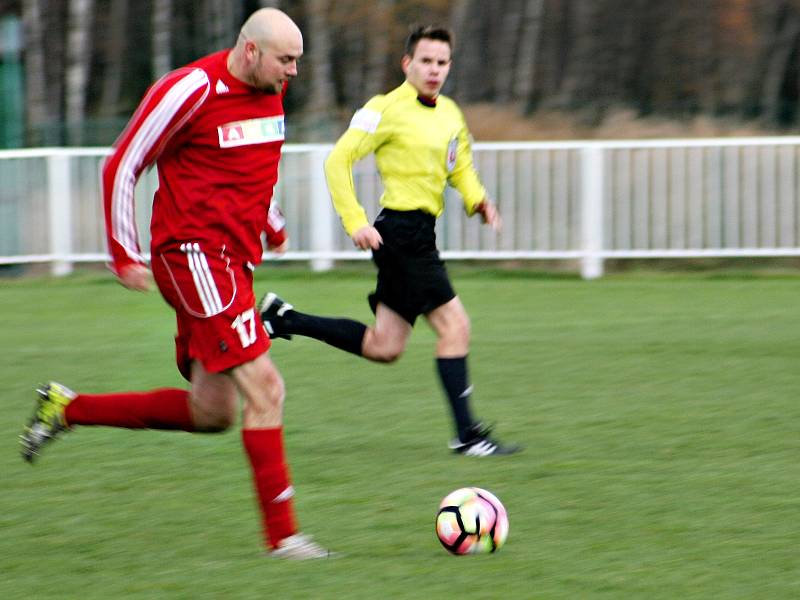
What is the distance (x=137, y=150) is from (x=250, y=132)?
0.39m

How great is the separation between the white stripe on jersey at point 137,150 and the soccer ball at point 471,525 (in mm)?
1239

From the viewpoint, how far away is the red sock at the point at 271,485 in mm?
4949

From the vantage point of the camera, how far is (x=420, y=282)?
6785 mm

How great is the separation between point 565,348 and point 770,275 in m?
5.08

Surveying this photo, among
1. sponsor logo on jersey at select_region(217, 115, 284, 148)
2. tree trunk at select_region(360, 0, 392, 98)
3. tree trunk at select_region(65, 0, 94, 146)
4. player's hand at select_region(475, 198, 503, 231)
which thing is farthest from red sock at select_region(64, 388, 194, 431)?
tree trunk at select_region(360, 0, 392, 98)

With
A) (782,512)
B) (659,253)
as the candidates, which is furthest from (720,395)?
(659,253)

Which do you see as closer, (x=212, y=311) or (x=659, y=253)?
(x=212, y=311)

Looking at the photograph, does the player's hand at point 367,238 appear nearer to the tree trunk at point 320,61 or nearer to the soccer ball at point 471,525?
the soccer ball at point 471,525

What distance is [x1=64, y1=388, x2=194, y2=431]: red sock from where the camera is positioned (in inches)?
217

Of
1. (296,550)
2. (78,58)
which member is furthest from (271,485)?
(78,58)

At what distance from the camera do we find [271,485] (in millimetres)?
4953

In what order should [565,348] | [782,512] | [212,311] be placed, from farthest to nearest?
[565,348] < [782,512] < [212,311]

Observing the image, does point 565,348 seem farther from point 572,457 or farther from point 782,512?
point 782,512

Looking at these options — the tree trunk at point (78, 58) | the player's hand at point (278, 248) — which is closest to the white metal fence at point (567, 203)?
the tree trunk at point (78, 58)
